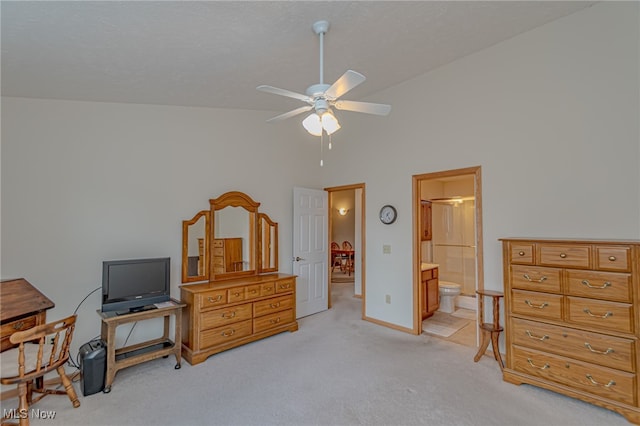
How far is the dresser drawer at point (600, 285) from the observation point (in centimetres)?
218

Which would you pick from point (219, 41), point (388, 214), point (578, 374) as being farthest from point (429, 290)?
point (219, 41)

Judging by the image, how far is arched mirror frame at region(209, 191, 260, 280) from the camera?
12.5 feet

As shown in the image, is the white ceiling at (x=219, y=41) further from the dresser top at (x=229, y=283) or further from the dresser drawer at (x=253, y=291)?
the dresser drawer at (x=253, y=291)

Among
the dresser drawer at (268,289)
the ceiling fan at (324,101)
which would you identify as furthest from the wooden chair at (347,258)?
the ceiling fan at (324,101)

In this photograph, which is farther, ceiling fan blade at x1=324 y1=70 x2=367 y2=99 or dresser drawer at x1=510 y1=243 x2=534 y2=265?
dresser drawer at x1=510 y1=243 x2=534 y2=265

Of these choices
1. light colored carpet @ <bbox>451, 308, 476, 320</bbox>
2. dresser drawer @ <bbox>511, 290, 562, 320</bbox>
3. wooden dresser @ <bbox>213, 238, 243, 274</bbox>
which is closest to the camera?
dresser drawer @ <bbox>511, 290, 562, 320</bbox>

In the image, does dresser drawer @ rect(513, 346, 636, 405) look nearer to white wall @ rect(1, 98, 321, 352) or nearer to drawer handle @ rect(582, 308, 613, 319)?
drawer handle @ rect(582, 308, 613, 319)

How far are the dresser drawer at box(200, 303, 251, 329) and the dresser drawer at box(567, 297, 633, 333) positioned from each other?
10.4ft

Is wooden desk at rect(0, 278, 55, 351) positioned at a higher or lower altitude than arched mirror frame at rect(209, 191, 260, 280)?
lower

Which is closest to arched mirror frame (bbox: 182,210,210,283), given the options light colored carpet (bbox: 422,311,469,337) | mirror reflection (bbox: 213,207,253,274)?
mirror reflection (bbox: 213,207,253,274)

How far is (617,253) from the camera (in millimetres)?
2209

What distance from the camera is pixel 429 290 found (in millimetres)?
4438

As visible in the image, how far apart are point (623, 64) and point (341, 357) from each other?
149 inches

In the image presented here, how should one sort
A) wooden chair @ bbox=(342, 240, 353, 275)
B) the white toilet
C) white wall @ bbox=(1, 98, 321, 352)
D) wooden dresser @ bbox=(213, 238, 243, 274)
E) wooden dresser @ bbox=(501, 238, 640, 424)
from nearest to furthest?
wooden dresser @ bbox=(501, 238, 640, 424)
white wall @ bbox=(1, 98, 321, 352)
wooden dresser @ bbox=(213, 238, 243, 274)
the white toilet
wooden chair @ bbox=(342, 240, 353, 275)
